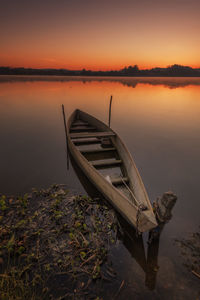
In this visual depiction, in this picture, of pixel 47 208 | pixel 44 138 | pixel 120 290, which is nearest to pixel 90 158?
pixel 47 208

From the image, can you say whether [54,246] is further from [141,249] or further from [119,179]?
[119,179]

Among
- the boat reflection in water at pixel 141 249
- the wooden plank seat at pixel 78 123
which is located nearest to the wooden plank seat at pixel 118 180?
the boat reflection in water at pixel 141 249

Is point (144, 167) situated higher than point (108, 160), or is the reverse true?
point (108, 160)

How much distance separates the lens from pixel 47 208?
660cm

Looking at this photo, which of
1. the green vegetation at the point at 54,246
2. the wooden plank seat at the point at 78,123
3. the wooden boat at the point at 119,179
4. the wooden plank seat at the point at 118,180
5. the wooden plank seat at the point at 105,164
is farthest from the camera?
the wooden plank seat at the point at 78,123

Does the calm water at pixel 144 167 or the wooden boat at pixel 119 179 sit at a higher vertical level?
the wooden boat at pixel 119 179

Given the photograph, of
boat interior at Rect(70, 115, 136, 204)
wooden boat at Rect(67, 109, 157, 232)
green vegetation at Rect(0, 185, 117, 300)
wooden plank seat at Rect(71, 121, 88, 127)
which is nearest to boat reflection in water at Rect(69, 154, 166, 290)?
green vegetation at Rect(0, 185, 117, 300)

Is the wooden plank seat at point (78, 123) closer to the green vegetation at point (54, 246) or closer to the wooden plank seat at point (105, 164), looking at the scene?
the wooden plank seat at point (105, 164)

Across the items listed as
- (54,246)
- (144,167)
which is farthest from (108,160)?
(54,246)

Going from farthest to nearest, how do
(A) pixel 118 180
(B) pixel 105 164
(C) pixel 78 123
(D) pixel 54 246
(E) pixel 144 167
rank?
(C) pixel 78 123 → (E) pixel 144 167 → (B) pixel 105 164 → (A) pixel 118 180 → (D) pixel 54 246

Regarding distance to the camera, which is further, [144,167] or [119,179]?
[144,167]

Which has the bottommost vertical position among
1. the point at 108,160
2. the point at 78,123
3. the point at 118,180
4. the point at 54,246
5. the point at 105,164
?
the point at 54,246

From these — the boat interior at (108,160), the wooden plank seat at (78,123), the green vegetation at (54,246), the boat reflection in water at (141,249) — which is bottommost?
the boat reflection in water at (141,249)

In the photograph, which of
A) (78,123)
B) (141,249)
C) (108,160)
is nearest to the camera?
(141,249)
